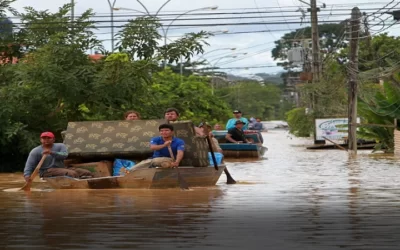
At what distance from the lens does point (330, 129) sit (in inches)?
1959

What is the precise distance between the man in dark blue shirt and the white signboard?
102 feet

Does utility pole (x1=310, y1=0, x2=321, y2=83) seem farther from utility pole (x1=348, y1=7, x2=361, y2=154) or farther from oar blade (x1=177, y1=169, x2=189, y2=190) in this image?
oar blade (x1=177, y1=169, x2=189, y2=190)

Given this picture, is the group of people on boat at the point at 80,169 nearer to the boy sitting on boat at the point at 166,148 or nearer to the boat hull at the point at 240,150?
the boy sitting on boat at the point at 166,148

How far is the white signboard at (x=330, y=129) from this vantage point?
49500 millimetres

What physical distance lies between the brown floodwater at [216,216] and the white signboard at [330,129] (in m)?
25.8

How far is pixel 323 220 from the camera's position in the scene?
43.8ft

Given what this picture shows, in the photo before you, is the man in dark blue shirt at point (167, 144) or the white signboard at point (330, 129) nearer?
the man in dark blue shirt at point (167, 144)

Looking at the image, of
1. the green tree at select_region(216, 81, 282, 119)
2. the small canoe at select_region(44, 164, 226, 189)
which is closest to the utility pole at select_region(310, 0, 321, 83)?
the small canoe at select_region(44, 164, 226, 189)

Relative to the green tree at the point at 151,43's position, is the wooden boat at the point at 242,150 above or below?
below

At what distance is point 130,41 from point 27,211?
1516 cm

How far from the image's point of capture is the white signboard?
4950cm

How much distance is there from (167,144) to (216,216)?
4.61m

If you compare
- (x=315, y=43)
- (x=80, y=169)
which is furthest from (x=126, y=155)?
(x=315, y=43)

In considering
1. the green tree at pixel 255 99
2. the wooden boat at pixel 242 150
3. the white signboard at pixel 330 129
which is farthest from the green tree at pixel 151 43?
the green tree at pixel 255 99
